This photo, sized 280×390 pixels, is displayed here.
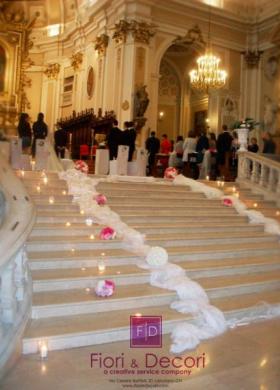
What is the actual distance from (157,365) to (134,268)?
1.80 meters

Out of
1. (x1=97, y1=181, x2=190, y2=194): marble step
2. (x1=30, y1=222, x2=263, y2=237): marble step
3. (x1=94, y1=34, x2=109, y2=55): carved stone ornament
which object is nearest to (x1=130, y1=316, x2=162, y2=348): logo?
(x1=30, y1=222, x2=263, y2=237): marble step

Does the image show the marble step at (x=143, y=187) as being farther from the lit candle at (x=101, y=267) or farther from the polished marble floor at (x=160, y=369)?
the polished marble floor at (x=160, y=369)

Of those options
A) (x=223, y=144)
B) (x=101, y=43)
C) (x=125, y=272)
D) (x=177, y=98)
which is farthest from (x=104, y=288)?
(x=177, y=98)

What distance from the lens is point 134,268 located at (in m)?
5.21

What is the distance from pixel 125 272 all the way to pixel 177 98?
15420mm

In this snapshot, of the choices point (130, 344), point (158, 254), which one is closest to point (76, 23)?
point (158, 254)

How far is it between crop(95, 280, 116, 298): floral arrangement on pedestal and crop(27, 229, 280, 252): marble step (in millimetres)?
1149

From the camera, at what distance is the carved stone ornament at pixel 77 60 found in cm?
1911

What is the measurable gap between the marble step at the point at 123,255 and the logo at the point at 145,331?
1.17 meters

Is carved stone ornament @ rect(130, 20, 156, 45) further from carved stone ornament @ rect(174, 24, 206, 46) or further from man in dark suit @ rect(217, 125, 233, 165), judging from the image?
man in dark suit @ rect(217, 125, 233, 165)

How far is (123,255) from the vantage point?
5.38m

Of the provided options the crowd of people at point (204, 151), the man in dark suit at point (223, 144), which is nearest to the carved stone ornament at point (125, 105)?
the crowd of people at point (204, 151)

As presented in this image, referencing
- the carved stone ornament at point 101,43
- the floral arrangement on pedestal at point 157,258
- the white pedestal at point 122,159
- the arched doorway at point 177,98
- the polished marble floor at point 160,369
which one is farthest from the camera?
the arched doorway at point 177,98

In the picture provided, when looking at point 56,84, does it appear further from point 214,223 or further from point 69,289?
point 69,289
